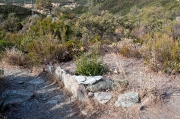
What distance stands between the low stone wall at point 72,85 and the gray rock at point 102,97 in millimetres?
183

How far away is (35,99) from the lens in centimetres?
471

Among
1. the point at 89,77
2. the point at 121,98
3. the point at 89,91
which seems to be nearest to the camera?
the point at 121,98

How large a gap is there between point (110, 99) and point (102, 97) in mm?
149

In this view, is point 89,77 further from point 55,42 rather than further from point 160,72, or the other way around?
point 55,42

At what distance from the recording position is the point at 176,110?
149 inches

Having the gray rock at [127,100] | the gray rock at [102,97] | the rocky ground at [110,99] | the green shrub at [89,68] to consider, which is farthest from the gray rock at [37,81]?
the gray rock at [127,100]

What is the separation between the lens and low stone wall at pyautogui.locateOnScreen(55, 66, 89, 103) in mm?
4309

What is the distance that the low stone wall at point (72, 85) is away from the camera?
14.1 ft

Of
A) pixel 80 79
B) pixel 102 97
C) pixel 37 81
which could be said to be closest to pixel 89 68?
pixel 80 79

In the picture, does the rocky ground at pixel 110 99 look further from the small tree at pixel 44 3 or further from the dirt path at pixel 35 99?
the small tree at pixel 44 3

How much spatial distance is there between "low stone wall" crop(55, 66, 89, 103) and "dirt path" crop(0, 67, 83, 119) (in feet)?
0.48

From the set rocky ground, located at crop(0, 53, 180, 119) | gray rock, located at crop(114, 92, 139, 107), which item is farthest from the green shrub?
gray rock, located at crop(114, 92, 139, 107)

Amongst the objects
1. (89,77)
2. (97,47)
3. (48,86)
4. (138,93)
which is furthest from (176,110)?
(97,47)

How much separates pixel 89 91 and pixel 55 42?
279 centimetres
